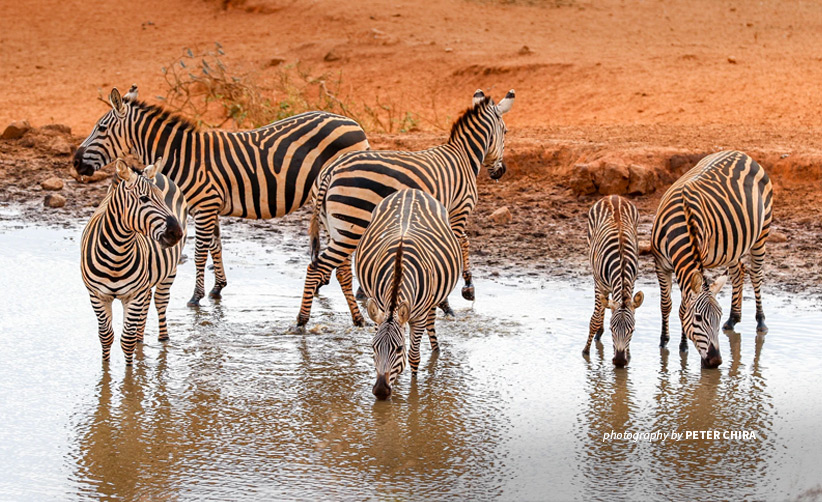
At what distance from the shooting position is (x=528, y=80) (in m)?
17.9

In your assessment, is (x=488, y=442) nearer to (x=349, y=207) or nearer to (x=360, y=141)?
(x=349, y=207)

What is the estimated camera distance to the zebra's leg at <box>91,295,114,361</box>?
7.06m

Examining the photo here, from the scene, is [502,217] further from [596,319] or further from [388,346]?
[388,346]

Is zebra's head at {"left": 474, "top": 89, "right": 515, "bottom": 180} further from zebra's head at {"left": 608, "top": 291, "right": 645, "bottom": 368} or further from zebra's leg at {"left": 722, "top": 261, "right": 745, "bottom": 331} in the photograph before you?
zebra's head at {"left": 608, "top": 291, "right": 645, "bottom": 368}

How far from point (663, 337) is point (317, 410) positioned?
2.84 m

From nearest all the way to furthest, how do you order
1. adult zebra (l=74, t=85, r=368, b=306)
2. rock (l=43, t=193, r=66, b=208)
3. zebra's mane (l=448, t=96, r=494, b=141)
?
adult zebra (l=74, t=85, r=368, b=306)
zebra's mane (l=448, t=96, r=494, b=141)
rock (l=43, t=193, r=66, b=208)

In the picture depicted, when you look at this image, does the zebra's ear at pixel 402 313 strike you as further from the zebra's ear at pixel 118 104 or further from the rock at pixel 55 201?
the rock at pixel 55 201

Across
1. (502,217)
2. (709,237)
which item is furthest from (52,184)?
(709,237)

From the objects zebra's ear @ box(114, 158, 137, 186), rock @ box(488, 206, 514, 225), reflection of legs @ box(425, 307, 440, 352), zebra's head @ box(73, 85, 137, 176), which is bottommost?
reflection of legs @ box(425, 307, 440, 352)

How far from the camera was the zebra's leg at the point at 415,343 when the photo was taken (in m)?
6.79

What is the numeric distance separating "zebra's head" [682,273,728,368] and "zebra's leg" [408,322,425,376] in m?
1.94

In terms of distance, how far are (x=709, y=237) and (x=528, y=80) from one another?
35.7ft

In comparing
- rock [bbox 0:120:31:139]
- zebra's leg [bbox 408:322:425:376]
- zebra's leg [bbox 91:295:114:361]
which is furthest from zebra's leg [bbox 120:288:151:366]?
rock [bbox 0:120:31:139]

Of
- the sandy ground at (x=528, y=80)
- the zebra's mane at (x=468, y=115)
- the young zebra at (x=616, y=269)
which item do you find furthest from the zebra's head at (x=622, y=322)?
the zebra's mane at (x=468, y=115)
